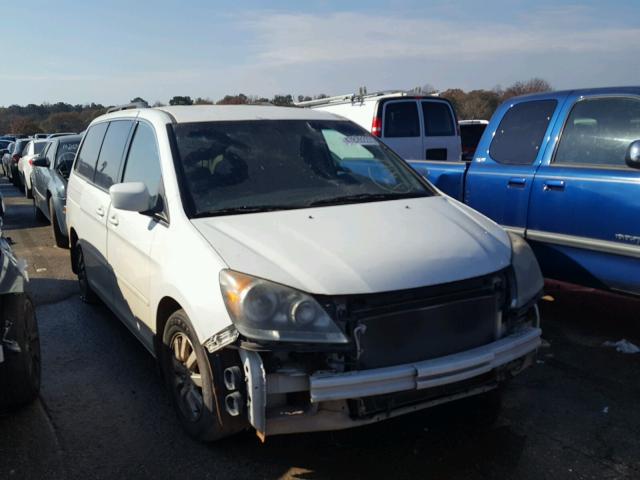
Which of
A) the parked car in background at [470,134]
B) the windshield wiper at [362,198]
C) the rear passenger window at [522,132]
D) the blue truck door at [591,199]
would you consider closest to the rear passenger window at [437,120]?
the parked car in background at [470,134]

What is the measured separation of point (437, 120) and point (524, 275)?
26.0 ft

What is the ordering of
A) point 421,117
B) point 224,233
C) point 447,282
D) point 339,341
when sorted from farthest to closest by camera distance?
point 421,117
point 224,233
point 447,282
point 339,341

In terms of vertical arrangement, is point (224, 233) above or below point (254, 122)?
below

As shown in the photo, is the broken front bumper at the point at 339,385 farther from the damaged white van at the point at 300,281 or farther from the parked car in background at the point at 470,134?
the parked car in background at the point at 470,134

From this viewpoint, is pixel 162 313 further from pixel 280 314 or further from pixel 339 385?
pixel 339 385

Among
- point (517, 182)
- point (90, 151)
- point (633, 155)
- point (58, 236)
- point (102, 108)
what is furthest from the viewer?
point (102, 108)

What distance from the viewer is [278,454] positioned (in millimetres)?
3180

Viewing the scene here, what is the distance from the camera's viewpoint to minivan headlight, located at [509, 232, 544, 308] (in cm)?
313

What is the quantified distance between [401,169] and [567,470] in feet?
7.21

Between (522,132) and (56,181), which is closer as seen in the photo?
(522,132)

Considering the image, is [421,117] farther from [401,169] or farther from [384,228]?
[384,228]

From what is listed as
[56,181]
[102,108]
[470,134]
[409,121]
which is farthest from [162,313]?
[102,108]

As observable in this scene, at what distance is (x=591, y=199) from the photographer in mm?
4535

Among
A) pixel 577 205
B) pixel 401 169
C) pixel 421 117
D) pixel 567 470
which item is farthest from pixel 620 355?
pixel 421 117
